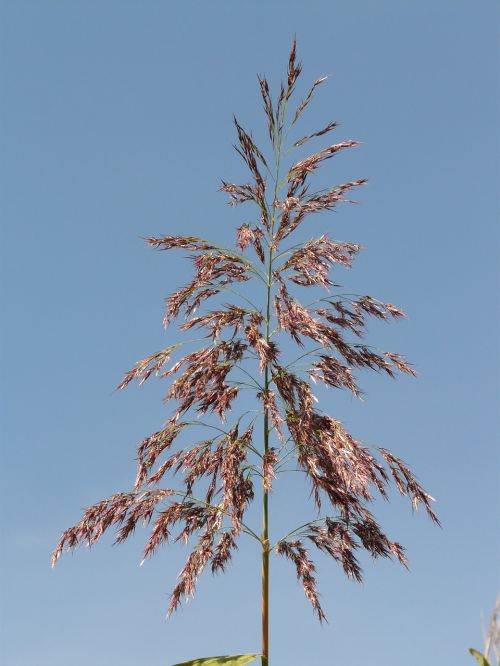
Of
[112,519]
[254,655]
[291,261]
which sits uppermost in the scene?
[291,261]

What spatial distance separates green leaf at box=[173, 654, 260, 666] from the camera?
308 inches

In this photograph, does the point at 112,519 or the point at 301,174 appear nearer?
the point at 112,519

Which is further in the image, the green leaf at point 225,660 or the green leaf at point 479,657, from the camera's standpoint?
the green leaf at point 225,660

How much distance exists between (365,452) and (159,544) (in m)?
2.24

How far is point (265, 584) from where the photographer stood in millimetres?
8156

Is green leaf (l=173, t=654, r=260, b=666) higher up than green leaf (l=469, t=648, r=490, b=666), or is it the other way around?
green leaf (l=173, t=654, r=260, b=666)

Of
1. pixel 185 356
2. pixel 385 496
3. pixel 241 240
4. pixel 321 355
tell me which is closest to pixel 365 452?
pixel 385 496

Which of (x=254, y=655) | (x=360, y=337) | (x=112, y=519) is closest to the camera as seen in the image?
(x=254, y=655)

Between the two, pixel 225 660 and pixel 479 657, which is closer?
pixel 479 657

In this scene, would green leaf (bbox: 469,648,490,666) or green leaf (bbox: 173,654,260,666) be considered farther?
green leaf (bbox: 173,654,260,666)

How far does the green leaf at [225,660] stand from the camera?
7824 mm

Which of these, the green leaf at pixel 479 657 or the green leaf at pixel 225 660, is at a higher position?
the green leaf at pixel 225 660

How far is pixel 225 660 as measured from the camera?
787 centimetres

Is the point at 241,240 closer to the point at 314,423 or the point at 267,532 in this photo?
the point at 314,423
